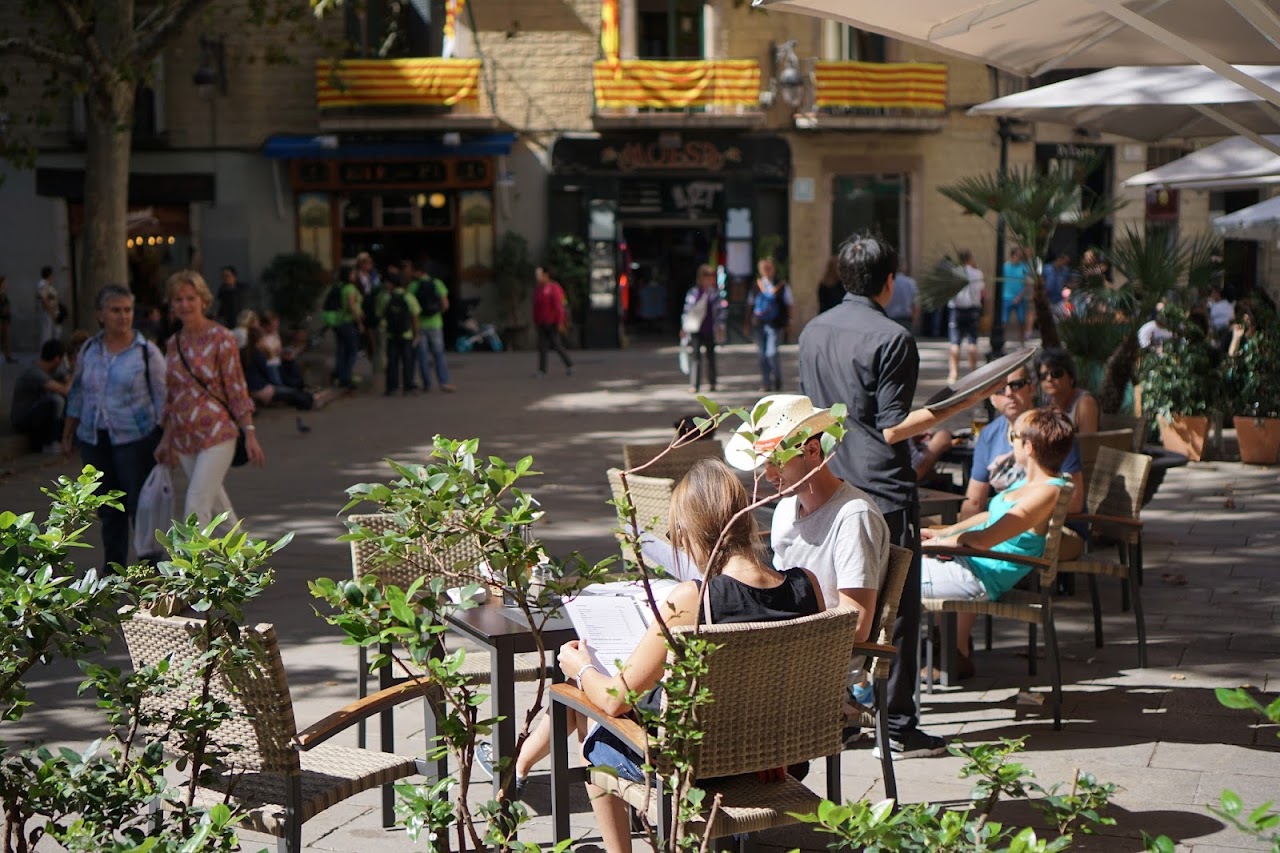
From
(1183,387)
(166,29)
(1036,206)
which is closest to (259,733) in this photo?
(1036,206)

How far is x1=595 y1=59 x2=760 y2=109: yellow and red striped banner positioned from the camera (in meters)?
27.6

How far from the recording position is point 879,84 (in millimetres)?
28125

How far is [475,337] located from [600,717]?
77.4 feet

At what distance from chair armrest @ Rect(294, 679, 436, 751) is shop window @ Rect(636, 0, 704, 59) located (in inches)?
998

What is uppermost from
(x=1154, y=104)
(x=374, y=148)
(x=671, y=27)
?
(x=671, y=27)

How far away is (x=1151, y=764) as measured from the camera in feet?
17.3

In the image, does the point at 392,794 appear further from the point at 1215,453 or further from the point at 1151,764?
the point at 1215,453

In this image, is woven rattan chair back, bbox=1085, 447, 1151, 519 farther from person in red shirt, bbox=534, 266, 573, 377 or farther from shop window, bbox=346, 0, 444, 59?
shop window, bbox=346, 0, 444, 59

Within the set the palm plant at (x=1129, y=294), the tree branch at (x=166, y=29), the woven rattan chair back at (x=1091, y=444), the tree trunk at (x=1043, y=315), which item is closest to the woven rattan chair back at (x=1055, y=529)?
the woven rattan chair back at (x=1091, y=444)

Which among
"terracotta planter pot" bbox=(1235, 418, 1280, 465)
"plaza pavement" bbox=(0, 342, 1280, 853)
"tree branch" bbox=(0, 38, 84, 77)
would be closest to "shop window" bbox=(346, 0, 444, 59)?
"tree branch" bbox=(0, 38, 84, 77)

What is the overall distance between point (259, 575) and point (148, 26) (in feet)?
51.9

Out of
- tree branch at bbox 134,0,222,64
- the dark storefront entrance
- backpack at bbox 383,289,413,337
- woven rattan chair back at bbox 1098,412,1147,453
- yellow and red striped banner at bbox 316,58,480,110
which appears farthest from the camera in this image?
the dark storefront entrance

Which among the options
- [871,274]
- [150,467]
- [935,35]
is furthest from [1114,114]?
[150,467]

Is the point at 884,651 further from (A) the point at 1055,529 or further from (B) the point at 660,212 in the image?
(B) the point at 660,212
